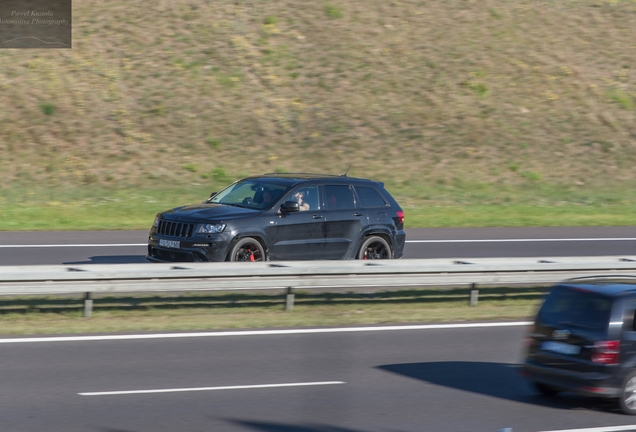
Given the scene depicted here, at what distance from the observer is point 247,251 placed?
15180 millimetres

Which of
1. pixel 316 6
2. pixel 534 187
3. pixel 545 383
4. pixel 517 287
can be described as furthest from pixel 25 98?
pixel 545 383

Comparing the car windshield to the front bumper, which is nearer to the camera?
the front bumper

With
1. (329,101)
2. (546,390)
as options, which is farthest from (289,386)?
(329,101)

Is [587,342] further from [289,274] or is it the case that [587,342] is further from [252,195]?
[252,195]

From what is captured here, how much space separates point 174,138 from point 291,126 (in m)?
4.50

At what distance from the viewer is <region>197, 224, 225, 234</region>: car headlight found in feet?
48.6

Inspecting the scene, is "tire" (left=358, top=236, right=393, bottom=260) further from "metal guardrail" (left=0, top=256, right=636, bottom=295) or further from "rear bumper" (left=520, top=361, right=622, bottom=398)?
"rear bumper" (left=520, top=361, right=622, bottom=398)

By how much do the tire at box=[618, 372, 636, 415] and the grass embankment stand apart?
16.6 feet

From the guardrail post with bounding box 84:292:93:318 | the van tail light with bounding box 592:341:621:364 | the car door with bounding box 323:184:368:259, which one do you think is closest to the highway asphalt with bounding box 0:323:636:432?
the van tail light with bounding box 592:341:621:364

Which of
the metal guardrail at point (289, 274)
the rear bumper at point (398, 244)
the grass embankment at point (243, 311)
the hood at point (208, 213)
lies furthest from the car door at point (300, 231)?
the rear bumper at point (398, 244)

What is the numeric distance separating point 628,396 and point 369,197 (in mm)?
8542

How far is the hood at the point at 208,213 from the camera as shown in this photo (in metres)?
15.0

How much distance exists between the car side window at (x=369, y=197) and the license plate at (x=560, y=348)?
7.79 m

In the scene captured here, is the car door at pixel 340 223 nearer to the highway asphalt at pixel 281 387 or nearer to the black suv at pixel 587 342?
the highway asphalt at pixel 281 387
